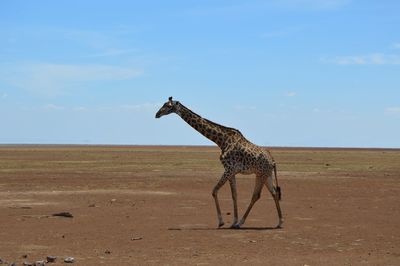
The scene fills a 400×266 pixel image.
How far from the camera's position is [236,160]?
16.9 meters

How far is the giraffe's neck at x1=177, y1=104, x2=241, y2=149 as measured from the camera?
691 inches

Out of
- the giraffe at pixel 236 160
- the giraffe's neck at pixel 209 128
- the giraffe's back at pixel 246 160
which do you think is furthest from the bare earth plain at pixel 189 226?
the giraffe's neck at pixel 209 128

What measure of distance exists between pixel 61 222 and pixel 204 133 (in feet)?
14.5

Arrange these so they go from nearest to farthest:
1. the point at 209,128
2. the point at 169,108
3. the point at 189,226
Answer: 1. the point at 189,226
2. the point at 209,128
3. the point at 169,108

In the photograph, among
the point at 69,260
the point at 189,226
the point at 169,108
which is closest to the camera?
the point at 69,260

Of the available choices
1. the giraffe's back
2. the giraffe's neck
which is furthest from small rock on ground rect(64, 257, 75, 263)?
the giraffe's neck

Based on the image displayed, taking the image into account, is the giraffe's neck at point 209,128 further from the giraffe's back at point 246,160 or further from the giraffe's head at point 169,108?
the giraffe's back at point 246,160

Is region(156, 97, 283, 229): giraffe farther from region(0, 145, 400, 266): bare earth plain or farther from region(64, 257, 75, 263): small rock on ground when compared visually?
region(64, 257, 75, 263): small rock on ground

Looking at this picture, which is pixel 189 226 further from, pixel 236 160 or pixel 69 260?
pixel 69 260

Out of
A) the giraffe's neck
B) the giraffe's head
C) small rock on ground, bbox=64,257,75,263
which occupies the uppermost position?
the giraffe's head

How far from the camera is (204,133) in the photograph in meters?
18.0

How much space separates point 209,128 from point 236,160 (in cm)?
140

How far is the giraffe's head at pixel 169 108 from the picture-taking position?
17.8 m

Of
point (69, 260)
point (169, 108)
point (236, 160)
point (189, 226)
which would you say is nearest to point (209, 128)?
point (169, 108)
